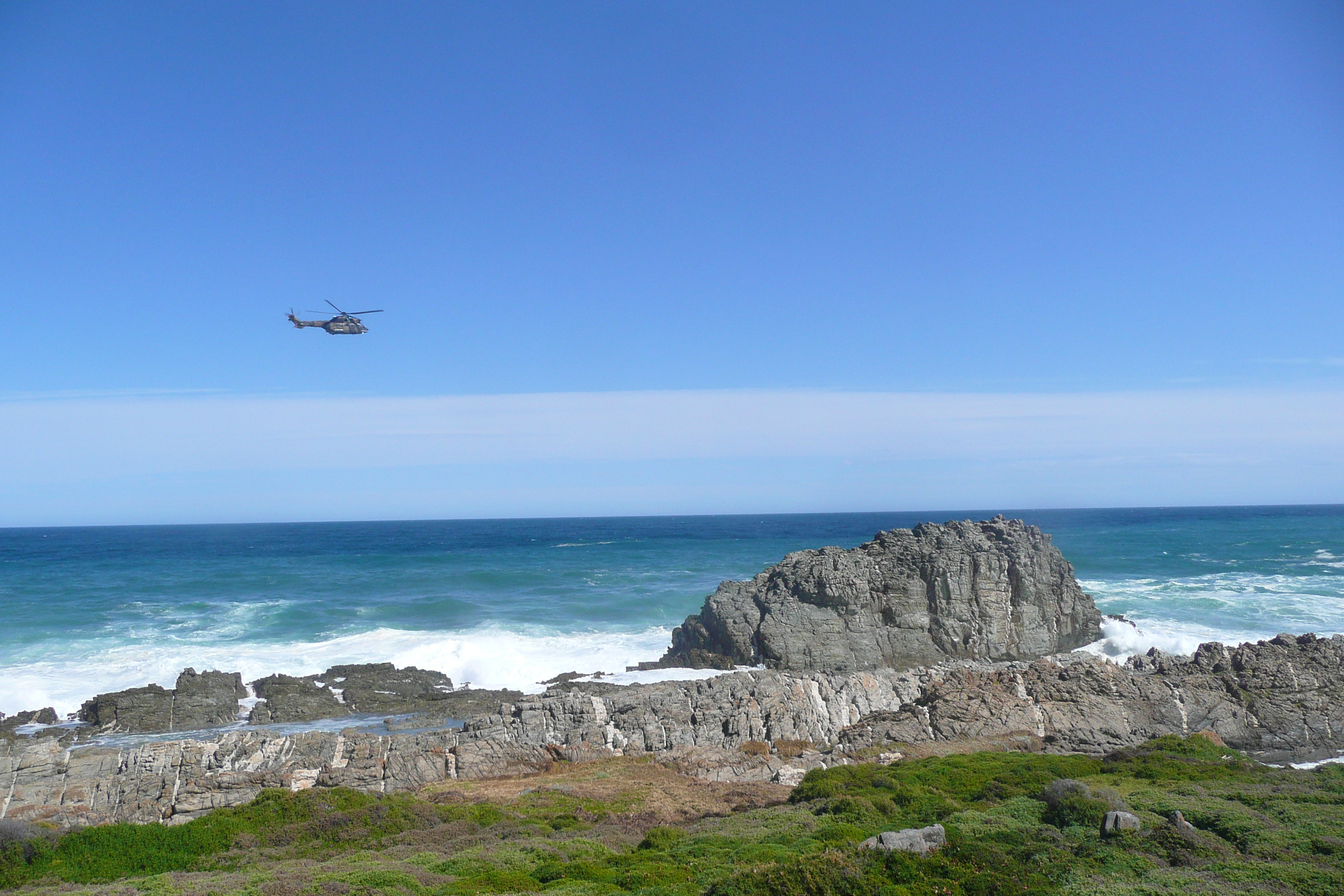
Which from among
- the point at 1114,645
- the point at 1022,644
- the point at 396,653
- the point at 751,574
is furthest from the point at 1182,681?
the point at 751,574

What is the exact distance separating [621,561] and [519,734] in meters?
54.7

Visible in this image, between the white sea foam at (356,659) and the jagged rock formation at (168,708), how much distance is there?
3257 mm

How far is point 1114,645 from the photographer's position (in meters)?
37.1

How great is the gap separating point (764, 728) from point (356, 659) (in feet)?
73.4

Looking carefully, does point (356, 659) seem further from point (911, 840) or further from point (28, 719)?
point (911, 840)

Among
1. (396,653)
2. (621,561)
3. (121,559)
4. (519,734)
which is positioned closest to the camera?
(519,734)

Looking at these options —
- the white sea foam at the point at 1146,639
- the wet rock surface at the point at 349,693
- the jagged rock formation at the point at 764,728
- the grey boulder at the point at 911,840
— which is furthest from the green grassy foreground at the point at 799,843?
the white sea foam at the point at 1146,639

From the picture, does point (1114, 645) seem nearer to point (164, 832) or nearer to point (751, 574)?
point (751, 574)

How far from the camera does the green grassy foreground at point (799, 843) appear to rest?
456 inches

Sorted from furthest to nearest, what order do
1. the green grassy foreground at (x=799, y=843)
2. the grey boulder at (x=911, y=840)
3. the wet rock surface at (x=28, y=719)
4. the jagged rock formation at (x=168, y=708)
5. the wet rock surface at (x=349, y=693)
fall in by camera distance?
the wet rock surface at (x=349, y=693), the wet rock surface at (x=28, y=719), the jagged rock formation at (x=168, y=708), the grey boulder at (x=911, y=840), the green grassy foreground at (x=799, y=843)

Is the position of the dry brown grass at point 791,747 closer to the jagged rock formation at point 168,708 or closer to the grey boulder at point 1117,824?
the grey boulder at point 1117,824

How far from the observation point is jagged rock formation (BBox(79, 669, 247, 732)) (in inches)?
1080

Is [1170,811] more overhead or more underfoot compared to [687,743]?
more overhead

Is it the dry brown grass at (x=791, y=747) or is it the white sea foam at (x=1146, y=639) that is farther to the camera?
the white sea foam at (x=1146, y=639)
